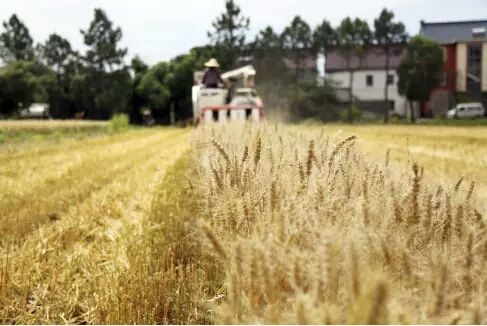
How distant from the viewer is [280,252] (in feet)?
6.18

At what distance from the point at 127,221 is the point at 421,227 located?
16.1 feet

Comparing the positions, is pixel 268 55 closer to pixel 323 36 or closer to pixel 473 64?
pixel 323 36

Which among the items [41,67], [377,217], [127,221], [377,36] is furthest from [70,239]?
[41,67]

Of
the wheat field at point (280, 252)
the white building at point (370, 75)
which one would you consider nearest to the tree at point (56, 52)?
the white building at point (370, 75)

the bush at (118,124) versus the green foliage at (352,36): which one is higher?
the green foliage at (352,36)

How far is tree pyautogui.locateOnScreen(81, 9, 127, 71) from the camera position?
6856 centimetres

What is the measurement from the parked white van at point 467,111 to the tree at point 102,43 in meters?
36.0

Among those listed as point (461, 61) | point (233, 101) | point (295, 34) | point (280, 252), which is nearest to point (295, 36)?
point (295, 34)

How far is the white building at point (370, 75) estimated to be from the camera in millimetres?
71562

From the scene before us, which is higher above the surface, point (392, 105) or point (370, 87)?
point (370, 87)

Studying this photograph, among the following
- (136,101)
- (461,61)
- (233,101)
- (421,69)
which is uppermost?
(461,61)

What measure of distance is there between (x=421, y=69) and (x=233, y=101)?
3708cm

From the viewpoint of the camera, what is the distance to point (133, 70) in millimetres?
70188

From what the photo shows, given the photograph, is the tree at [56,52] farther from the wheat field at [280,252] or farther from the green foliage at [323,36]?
the wheat field at [280,252]
